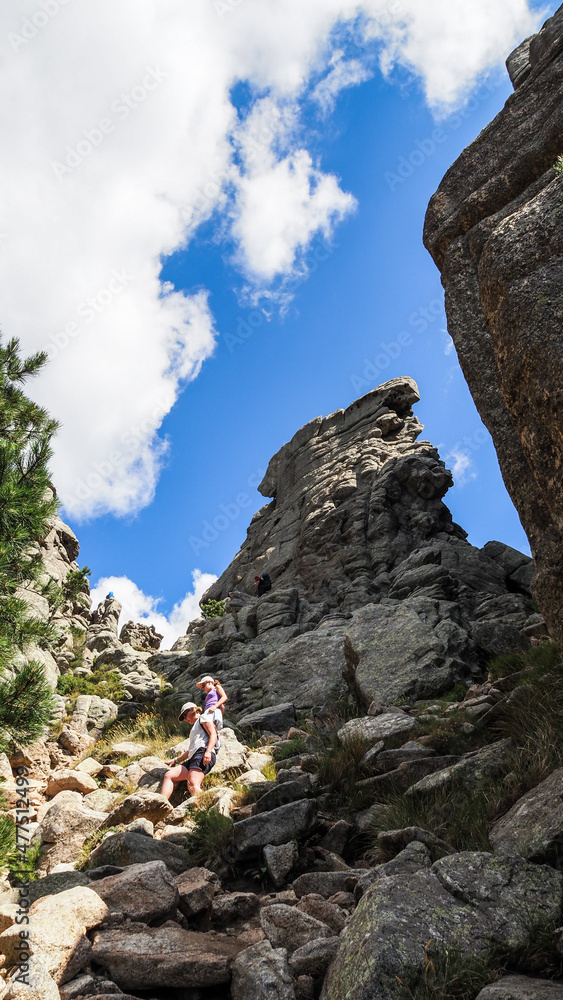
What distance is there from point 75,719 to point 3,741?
12418mm

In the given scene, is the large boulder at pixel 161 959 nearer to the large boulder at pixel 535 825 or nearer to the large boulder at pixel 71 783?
the large boulder at pixel 535 825

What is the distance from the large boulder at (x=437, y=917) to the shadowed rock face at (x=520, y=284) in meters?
2.95

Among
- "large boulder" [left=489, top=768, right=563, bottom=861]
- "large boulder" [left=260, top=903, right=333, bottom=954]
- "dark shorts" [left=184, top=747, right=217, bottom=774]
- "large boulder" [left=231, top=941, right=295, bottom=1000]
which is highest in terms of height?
"dark shorts" [left=184, top=747, right=217, bottom=774]

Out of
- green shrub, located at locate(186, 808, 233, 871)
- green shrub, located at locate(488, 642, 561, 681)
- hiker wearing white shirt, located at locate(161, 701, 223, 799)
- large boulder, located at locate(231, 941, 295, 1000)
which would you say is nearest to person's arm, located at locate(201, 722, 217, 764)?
hiker wearing white shirt, located at locate(161, 701, 223, 799)

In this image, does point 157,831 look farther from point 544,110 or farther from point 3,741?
point 544,110

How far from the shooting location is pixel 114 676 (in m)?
23.5

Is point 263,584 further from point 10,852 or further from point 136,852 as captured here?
point 10,852

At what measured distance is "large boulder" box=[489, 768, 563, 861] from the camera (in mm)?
4461

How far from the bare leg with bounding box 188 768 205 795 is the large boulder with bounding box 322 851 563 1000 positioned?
6420 mm

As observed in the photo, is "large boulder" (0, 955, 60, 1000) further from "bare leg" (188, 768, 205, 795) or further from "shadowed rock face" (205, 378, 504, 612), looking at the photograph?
"shadowed rock face" (205, 378, 504, 612)

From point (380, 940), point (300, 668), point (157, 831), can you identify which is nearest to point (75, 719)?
point (300, 668)

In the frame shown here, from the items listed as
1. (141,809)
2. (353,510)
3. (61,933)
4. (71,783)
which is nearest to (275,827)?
(141,809)

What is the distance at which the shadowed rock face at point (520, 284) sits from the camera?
5688 millimetres

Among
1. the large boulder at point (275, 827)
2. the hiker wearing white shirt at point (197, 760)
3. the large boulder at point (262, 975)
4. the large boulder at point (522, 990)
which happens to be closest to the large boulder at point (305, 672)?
the hiker wearing white shirt at point (197, 760)
